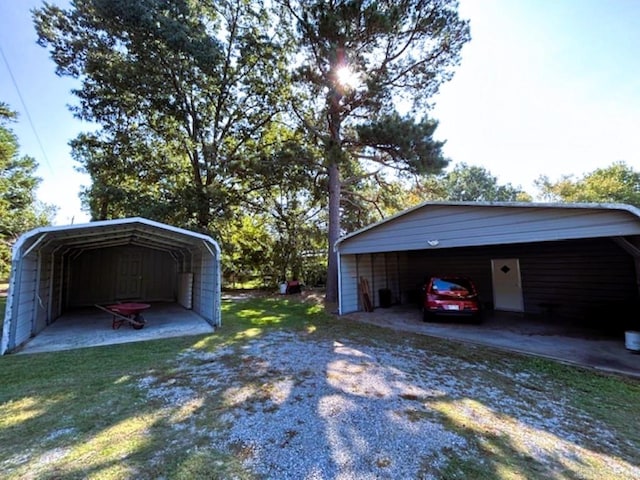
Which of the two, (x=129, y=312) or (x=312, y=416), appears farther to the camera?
(x=129, y=312)

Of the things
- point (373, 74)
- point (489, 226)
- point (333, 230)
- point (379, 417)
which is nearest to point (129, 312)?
point (379, 417)

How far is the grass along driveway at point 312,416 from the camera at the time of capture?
240 centimetres

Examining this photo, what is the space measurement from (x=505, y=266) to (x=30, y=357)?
40.4 ft

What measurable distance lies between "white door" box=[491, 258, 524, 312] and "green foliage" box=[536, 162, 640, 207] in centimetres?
1705

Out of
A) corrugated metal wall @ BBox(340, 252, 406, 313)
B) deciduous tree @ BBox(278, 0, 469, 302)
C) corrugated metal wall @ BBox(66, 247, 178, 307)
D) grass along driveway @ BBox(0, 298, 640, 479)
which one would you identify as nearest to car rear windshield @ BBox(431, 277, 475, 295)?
grass along driveway @ BBox(0, 298, 640, 479)

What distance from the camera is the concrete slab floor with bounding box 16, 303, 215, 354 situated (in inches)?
246

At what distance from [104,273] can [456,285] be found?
13.4 meters

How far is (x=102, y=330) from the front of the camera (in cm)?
759

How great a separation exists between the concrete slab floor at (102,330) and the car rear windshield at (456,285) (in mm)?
5963

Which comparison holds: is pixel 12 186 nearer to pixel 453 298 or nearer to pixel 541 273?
pixel 453 298

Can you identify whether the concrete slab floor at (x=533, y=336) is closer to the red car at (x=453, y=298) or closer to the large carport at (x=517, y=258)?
the red car at (x=453, y=298)

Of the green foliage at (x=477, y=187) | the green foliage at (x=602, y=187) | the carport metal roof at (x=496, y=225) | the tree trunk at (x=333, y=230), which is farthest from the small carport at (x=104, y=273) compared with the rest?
the green foliage at (x=477, y=187)

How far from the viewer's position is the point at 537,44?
303 inches

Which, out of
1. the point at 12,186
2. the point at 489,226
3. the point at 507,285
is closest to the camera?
the point at 489,226
